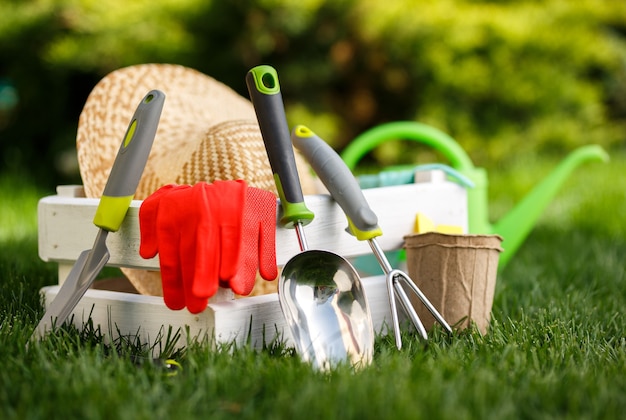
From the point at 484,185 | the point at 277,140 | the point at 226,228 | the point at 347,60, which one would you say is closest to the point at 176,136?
the point at 277,140

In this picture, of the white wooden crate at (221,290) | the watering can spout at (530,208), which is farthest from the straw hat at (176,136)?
the watering can spout at (530,208)

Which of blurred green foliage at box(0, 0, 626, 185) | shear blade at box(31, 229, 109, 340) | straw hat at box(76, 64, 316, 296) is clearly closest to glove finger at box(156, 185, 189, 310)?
shear blade at box(31, 229, 109, 340)

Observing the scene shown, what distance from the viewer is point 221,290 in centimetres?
120

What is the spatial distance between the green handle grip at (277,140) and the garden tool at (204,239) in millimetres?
57

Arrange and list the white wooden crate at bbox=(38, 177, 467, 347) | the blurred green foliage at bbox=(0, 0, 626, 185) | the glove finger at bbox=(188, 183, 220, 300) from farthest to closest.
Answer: the blurred green foliage at bbox=(0, 0, 626, 185), the white wooden crate at bbox=(38, 177, 467, 347), the glove finger at bbox=(188, 183, 220, 300)

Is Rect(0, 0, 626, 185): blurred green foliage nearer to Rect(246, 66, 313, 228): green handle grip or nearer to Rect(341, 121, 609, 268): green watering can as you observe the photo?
Rect(341, 121, 609, 268): green watering can

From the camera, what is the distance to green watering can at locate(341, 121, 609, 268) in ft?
5.71

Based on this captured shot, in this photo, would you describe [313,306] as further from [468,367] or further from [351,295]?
[468,367]

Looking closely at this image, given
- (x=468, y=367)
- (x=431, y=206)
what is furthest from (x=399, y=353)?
(x=431, y=206)

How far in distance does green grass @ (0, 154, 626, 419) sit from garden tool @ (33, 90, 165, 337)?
0.23 feet

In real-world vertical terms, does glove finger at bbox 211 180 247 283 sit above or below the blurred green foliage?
below

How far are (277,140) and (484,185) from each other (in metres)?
0.75

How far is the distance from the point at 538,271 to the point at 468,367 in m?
0.94

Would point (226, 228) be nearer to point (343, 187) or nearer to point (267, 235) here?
point (267, 235)
